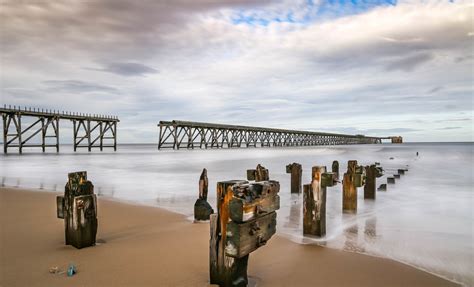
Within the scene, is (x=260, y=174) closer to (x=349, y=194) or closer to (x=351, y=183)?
(x=351, y=183)

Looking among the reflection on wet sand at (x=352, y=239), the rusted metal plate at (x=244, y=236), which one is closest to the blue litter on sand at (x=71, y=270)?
the rusted metal plate at (x=244, y=236)

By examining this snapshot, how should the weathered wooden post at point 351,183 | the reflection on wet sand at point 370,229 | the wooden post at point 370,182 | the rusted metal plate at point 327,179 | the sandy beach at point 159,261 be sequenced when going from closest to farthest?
the sandy beach at point 159,261, the rusted metal plate at point 327,179, the reflection on wet sand at point 370,229, the weathered wooden post at point 351,183, the wooden post at point 370,182

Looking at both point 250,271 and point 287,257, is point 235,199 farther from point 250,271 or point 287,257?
point 287,257

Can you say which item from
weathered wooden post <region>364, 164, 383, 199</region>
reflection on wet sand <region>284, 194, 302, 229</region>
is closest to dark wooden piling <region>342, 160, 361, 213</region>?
reflection on wet sand <region>284, 194, 302, 229</region>

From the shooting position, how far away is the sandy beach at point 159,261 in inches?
123

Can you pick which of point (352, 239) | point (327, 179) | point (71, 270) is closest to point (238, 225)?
point (71, 270)

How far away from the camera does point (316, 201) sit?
15.8 feet

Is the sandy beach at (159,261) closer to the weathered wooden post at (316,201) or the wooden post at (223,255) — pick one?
the wooden post at (223,255)

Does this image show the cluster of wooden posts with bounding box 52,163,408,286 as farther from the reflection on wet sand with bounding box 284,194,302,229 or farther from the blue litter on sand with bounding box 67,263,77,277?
the reflection on wet sand with bounding box 284,194,302,229

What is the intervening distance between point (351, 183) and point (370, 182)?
215 centimetres

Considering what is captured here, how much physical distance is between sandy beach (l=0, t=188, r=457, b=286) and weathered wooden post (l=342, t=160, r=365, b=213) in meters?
2.84

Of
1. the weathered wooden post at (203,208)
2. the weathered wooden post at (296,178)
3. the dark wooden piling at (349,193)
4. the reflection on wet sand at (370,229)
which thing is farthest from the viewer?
the weathered wooden post at (296,178)

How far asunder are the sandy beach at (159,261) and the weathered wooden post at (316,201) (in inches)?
21.4

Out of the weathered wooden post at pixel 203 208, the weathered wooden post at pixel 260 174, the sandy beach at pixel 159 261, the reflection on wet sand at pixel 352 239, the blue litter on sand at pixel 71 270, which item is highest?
the weathered wooden post at pixel 260 174
